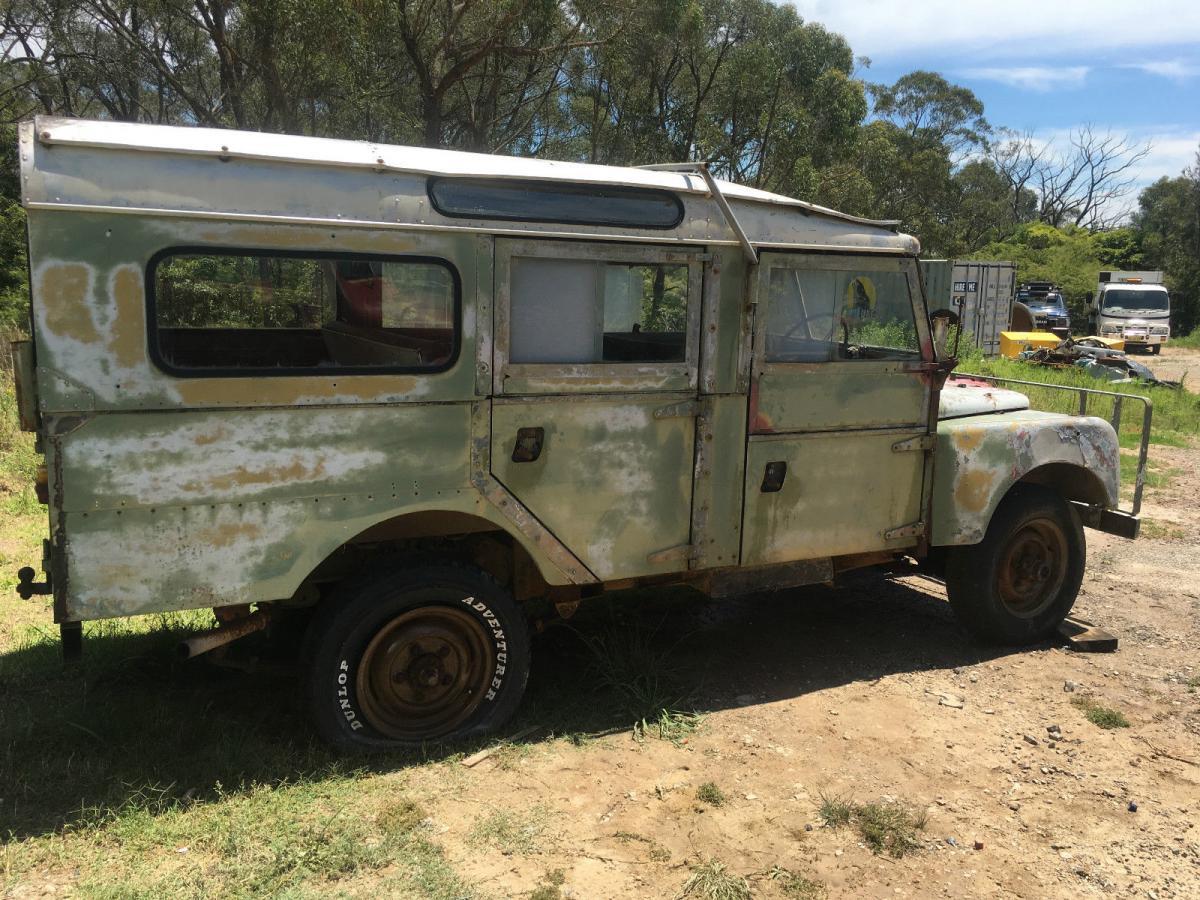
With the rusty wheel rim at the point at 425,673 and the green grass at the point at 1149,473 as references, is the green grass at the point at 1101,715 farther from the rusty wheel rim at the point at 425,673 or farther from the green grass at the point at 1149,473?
the green grass at the point at 1149,473

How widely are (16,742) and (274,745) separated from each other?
1.06 metres

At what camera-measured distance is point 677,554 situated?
4.52 meters

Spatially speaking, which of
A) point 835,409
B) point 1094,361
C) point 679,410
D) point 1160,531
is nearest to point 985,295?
point 1094,361

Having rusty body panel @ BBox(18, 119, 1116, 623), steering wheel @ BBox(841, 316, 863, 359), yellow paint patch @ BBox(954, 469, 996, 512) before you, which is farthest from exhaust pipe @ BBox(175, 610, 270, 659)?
yellow paint patch @ BBox(954, 469, 996, 512)

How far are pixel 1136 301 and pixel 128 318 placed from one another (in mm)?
33560

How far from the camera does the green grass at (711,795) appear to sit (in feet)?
12.7

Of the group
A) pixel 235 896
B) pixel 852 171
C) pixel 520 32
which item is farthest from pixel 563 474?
pixel 852 171

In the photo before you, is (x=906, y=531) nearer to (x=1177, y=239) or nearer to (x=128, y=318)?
(x=128, y=318)

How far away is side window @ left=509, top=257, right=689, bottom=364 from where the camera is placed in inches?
161

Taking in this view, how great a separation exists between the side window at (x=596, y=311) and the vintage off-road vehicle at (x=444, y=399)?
14mm

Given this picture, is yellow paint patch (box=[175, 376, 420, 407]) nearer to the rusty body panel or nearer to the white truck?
the rusty body panel

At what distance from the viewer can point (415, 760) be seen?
4.01 m

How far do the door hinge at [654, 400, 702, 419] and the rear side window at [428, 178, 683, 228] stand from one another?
0.83 metres

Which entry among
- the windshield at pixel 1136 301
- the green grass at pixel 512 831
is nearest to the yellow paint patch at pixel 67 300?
the green grass at pixel 512 831
